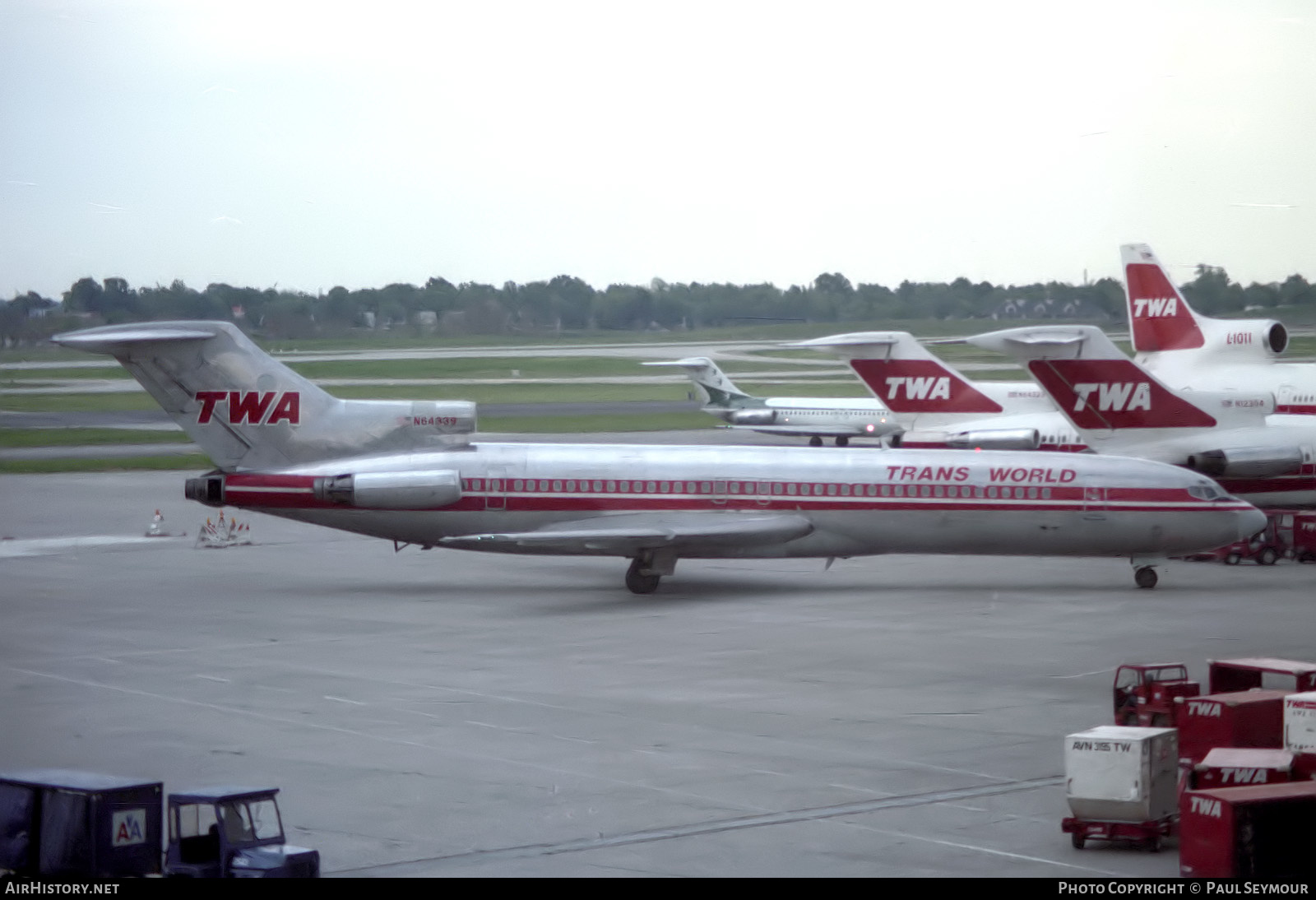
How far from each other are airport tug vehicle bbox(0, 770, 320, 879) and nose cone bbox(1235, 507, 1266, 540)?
22983 mm

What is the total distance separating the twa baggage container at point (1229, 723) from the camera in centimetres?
1523

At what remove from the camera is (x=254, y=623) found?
87.3ft

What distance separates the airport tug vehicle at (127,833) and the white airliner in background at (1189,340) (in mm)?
28732

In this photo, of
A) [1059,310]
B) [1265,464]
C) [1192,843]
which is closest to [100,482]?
[1059,310]

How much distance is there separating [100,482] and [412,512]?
24.7 metres

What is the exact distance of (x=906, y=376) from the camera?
4662 cm

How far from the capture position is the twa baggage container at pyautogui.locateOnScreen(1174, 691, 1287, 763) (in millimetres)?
15227

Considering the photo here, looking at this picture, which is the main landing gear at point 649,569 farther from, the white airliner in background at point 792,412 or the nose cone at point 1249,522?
the white airliner in background at point 792,412

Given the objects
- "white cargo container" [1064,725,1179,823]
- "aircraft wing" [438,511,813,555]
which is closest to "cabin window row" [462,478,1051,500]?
"aircraft wing" [438,511,813,555]

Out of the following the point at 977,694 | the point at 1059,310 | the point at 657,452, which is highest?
the point at 1059,310

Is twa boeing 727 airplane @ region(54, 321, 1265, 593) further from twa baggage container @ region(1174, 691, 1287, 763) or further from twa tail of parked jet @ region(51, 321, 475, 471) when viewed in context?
twa baggage container @ region(1174, 691, 1287, 763)

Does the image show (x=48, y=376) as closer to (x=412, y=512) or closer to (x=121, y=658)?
(x=121, y=658)

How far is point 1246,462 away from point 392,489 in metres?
19.5

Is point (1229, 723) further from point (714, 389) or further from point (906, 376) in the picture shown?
point (714, 389)
